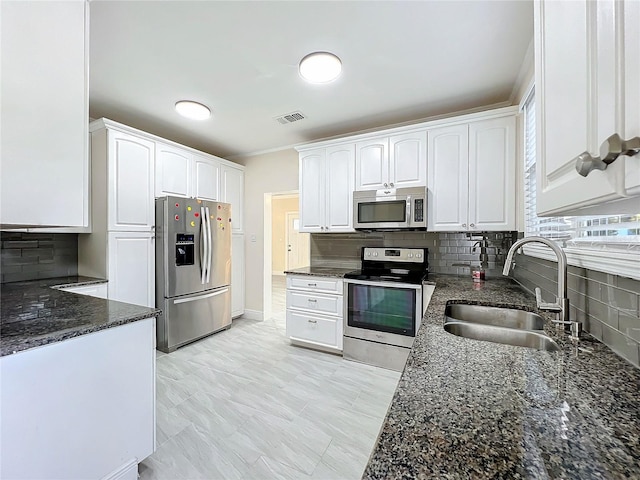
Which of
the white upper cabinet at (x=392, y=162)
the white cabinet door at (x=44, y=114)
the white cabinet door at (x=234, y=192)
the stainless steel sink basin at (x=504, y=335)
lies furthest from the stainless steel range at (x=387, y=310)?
the white cabinet door at (x=44, y=114)

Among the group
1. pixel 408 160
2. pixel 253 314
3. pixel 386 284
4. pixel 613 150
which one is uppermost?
pixel 408 160

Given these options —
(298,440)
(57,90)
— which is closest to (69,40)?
(57,90)

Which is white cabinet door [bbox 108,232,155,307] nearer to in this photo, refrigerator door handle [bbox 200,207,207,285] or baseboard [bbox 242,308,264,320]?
refrigerator door handle [bbox 200,207,207,285]

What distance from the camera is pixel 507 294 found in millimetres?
1877

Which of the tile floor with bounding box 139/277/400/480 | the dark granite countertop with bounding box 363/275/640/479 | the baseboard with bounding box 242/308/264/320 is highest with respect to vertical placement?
the dark granite countertop with bounding box 363/275/640/479

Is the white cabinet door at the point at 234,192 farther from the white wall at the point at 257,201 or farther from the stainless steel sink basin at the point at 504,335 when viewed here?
the stainless steel sink basin at the point at 504,335

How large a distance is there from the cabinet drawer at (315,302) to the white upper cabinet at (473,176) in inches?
49.3

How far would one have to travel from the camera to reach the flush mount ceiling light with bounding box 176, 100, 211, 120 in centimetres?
272

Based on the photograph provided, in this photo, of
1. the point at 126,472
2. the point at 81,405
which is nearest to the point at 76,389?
the point at 81,405

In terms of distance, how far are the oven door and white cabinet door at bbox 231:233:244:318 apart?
199cm

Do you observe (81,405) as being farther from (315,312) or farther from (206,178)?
(206,178)

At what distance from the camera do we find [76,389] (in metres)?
1.21

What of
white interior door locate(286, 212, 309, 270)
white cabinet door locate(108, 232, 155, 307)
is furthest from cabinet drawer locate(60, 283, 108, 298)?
white interior door locate(286, 212, 309, 270)

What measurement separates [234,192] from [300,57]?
8.22 feet
